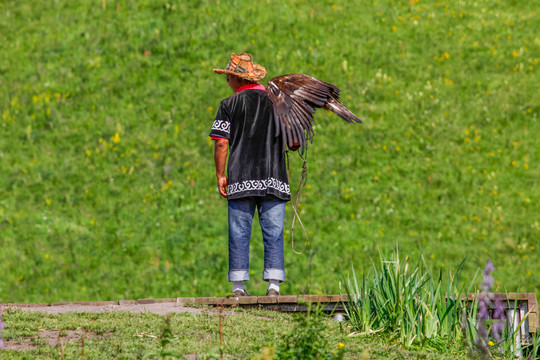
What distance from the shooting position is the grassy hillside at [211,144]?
1187cm

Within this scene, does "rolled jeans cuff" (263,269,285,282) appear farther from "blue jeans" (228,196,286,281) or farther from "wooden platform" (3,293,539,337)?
"wooden platform" (3,293,539,337)

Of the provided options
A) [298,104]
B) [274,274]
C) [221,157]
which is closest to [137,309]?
[274,274]

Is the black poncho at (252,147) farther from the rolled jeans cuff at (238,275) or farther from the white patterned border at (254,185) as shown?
the rolled jeans cuff at (238,275)

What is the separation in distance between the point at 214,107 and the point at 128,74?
7.99ft

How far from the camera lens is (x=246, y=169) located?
24.8 ft

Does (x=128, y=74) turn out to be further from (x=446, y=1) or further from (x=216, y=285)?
(x=446, y=1)

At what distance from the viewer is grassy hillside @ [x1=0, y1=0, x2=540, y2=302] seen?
467 inches

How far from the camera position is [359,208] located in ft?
42.2

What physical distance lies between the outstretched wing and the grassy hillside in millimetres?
2972

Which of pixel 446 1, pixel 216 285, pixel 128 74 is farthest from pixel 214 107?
pixel 446 1

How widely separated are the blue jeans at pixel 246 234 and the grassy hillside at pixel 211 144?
2334 millimetres

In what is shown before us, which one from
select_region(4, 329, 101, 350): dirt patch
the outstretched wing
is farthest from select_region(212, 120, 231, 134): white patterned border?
select_region(4, 329, 101, 350): dirt patch

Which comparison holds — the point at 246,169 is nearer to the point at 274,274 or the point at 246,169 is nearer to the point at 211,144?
the point at 274,274

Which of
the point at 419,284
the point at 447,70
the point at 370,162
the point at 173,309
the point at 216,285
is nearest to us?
the point at 419,284
